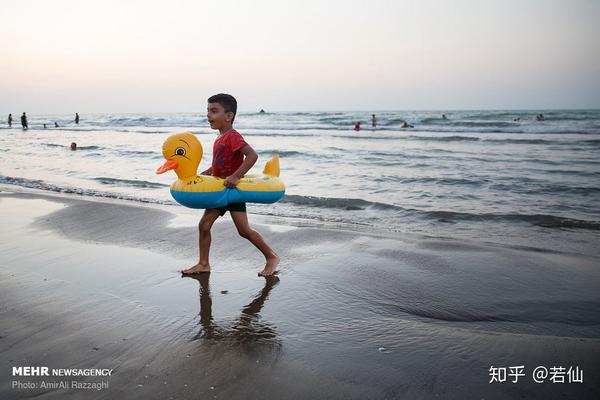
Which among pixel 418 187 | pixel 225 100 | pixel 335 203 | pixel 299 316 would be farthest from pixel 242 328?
pixel 418 187

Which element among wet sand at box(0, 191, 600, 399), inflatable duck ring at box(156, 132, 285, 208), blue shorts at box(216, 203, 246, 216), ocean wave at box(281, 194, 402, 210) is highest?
inflatable duck ring at box(156, 132, 285, 208)

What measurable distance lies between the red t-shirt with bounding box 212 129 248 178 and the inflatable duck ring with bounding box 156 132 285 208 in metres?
0.15

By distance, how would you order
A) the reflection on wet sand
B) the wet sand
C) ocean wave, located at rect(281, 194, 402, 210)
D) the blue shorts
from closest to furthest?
the wet sand
the reflection on wet sand
the blue shorts
ocean wave, located at rect(281, 194, 402, 210)

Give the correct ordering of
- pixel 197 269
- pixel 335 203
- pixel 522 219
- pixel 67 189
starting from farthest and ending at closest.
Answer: pixel 67 189 → pixel 335 203 → pixel 522 219 → pixel 197 269

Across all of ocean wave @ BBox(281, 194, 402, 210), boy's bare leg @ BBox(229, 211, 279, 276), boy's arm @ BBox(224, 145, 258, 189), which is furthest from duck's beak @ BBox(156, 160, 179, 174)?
ocean wave @ BBox(281, 194, 402, 210)

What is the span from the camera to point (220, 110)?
13.2 feet

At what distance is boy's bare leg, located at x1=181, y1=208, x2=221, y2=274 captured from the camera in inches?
162

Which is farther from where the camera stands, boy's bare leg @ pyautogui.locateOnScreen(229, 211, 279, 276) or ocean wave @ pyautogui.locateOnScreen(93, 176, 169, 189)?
ocean wave @ pyautogui.locateOnScreen(93, 176, 169, 189)

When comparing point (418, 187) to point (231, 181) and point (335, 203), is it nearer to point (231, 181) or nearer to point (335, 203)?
point (335, 203)

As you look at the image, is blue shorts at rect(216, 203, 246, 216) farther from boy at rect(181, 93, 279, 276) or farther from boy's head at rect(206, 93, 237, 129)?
boy's head at rect(206, 93, 237, 129)

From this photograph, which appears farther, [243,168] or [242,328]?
[243,168]

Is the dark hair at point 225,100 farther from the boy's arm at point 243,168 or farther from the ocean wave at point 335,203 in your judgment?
the ocean wave at point 335,203

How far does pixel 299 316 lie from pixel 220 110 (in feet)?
6.74

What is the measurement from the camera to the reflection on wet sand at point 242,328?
8.98 ft
